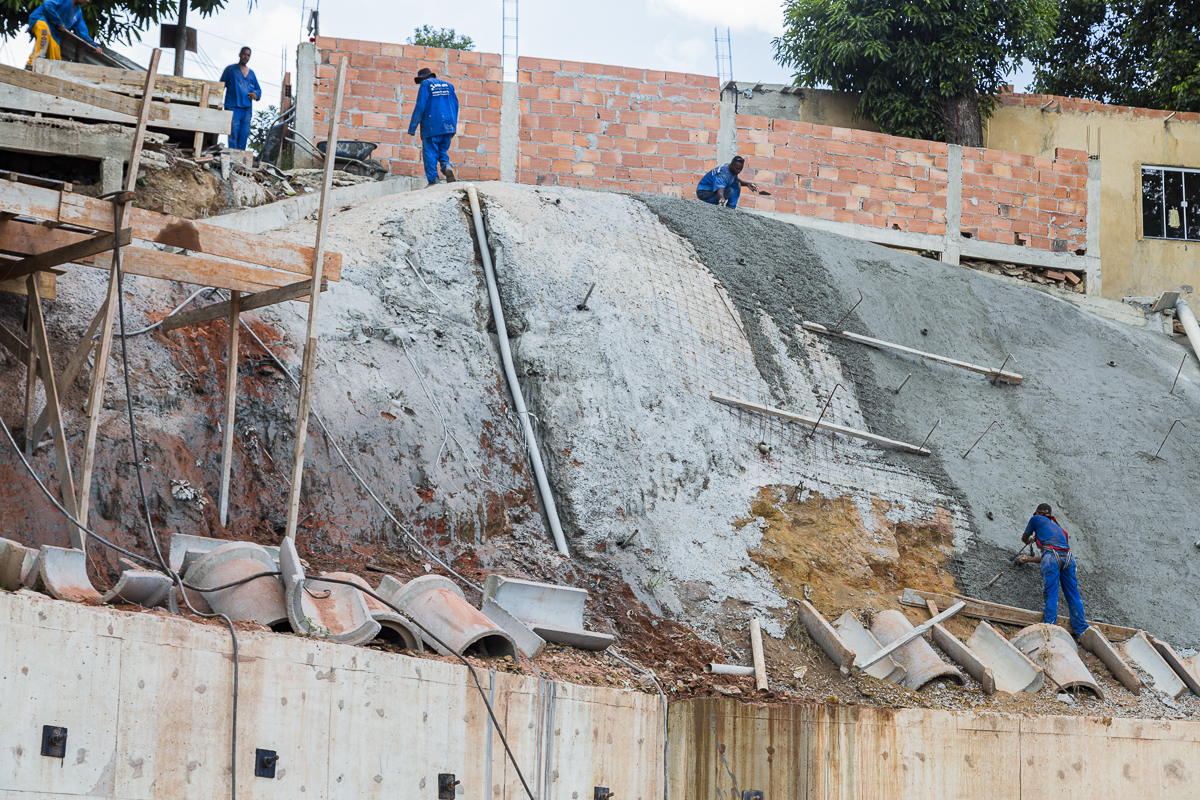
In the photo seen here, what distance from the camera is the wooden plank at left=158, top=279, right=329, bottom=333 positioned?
7.30m

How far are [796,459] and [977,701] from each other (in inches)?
127

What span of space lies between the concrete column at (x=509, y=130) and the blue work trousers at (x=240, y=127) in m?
3.40

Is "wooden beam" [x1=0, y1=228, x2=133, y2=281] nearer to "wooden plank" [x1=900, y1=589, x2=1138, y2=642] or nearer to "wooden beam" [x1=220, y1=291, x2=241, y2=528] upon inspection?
"wooden beam" [x1=220, y1=291, x2=241, y2=528]

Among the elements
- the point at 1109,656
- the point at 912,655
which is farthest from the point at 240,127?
the point at 1109,656

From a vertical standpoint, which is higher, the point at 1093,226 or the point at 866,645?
the point at 1093,226

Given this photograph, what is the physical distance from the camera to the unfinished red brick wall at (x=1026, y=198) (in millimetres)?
17594

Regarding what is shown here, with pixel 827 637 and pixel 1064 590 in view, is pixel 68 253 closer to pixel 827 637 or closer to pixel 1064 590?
pixel 827 637

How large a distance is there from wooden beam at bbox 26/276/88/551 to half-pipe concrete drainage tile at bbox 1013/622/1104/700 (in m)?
7.63

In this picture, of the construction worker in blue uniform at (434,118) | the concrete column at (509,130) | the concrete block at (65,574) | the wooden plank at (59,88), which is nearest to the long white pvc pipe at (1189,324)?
the concrete column at (509,130)

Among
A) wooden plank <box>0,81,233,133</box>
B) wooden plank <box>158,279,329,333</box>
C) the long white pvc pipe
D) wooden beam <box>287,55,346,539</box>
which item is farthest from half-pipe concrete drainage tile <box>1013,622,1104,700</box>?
wooden plank <box>0,81,233,133</box>

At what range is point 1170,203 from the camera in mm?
20016

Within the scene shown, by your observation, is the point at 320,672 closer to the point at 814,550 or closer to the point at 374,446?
the point at 374,446

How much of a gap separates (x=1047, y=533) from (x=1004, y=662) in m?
1.71

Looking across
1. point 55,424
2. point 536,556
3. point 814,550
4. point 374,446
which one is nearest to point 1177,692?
point 814,550
